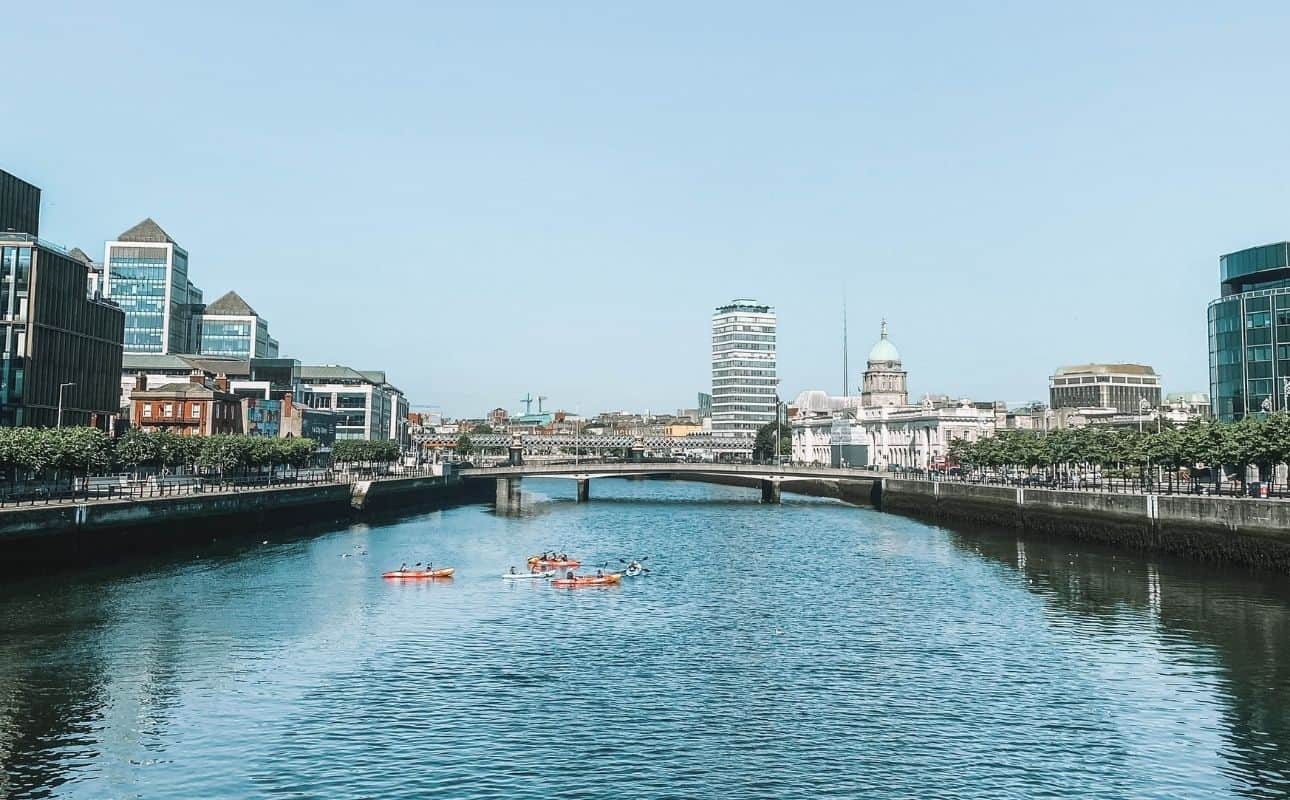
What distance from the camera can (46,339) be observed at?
5487 inches

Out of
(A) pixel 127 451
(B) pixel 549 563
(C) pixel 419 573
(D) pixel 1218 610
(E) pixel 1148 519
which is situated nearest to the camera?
(D) pixel 1218 610

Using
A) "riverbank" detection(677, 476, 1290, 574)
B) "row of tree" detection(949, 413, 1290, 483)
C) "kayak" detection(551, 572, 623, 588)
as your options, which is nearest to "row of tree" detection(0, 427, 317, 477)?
"kayak" detection(551, 572, 623, 588)

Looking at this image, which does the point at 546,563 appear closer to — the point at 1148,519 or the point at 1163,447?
the point at 1148,519

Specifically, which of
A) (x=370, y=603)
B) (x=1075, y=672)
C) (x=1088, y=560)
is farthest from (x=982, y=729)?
(x=1088, y=560)

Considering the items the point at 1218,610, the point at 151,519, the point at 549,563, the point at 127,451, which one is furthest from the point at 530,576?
the point at 127,451

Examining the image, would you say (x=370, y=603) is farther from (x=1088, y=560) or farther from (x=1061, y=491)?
(x=1061, y=491)

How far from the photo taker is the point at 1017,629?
66.4m

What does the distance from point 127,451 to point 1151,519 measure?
10559cm

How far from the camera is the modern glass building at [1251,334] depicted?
16262cm

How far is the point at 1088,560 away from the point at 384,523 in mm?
92181

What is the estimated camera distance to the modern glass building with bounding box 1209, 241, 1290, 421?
162625 millimetres

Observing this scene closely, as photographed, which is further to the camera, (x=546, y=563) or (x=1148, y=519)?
(x=1148, y=519)

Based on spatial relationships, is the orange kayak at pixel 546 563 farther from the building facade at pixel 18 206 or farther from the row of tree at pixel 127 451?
the building facade at pixel 18 206

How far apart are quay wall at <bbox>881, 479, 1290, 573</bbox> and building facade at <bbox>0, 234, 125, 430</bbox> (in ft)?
373
